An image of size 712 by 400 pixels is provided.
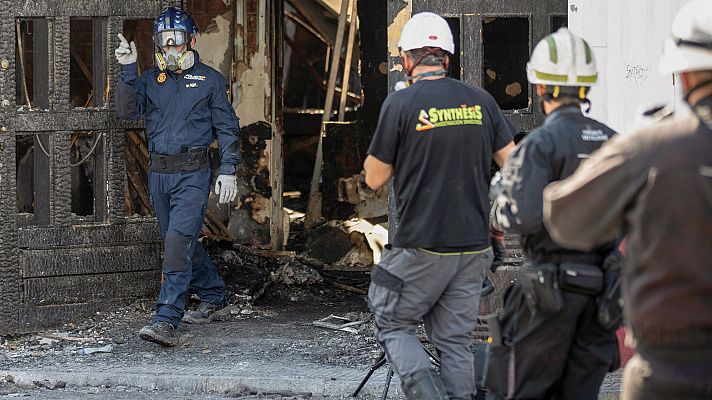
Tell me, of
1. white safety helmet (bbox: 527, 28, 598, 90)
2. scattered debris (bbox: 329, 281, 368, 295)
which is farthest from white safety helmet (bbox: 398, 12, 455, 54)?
scattered debris (bbox: 329, 281, 368, 295)

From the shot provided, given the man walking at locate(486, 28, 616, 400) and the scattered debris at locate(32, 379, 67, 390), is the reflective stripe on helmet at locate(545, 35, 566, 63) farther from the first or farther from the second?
the scattered debris at locate(32, 379, 67, 390)

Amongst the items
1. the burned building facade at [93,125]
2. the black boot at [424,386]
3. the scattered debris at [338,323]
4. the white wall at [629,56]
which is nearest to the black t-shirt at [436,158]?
the black boot at [424,386]

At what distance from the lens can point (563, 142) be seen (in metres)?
4.30

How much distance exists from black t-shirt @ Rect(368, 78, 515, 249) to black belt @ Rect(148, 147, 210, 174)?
2720 millimetres

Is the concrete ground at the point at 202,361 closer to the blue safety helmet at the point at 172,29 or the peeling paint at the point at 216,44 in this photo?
the blue safety helmet at the point at 172,29

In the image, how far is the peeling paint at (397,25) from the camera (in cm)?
684

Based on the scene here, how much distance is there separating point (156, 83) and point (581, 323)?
13.8 ft

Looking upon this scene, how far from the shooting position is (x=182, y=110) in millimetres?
7641

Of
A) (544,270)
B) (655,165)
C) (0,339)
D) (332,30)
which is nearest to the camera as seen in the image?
(655,165)

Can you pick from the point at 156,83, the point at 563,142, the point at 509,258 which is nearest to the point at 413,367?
the point at 563,142

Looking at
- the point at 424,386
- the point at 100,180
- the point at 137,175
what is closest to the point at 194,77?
the point at 100,180

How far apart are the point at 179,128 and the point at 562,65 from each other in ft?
12.3

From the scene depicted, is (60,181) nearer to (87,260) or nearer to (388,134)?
(87,260)

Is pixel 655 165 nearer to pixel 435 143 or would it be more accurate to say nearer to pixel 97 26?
pixel 435 143
